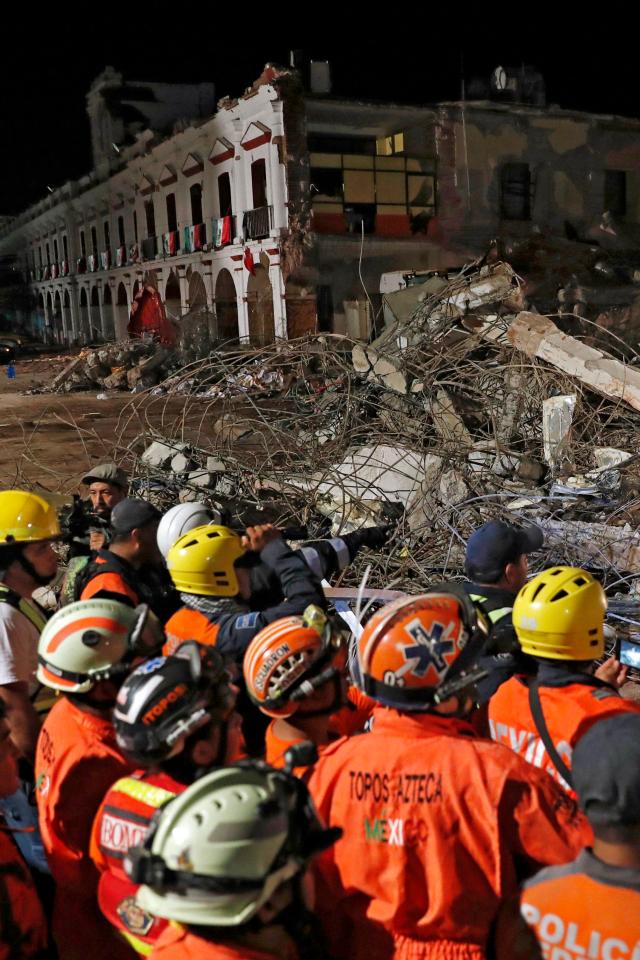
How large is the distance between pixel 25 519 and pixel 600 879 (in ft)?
9.98

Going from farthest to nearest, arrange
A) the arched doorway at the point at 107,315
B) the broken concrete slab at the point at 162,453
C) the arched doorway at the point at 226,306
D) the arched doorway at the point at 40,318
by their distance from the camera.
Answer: the arched doorway at the point at 40,318 → the arched doorway at the point at 107,315 → the arched doorway at the point at 226,306 → the broken concrete slab at the point at 162,453

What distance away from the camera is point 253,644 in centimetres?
269

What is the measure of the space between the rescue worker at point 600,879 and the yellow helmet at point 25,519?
2.79 m

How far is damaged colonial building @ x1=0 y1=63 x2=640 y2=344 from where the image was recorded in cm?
2408

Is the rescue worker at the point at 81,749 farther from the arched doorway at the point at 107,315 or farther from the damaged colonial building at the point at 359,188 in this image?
the arched doorway at the point at 107,315

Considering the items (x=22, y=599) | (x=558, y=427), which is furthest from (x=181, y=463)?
(x=22, y=599)

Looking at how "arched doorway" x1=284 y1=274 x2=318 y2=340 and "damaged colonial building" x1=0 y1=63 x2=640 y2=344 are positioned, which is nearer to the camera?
"damaged colonial building" x1=0 y1=63 x2=640 y2=344

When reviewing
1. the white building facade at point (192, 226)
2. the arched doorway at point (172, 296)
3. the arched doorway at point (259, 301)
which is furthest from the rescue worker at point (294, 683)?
the arched doorway at point (172, 296)

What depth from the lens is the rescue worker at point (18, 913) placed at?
6.73 feet

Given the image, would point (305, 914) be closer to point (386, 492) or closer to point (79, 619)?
point (79, 619)

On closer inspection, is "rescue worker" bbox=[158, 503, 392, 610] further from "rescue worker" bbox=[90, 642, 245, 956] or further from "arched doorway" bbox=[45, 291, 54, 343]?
"arched doorway" bbox=[45, 291, 54, 343]

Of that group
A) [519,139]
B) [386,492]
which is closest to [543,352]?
[386,492]

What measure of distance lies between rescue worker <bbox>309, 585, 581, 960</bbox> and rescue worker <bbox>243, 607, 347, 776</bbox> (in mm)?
363

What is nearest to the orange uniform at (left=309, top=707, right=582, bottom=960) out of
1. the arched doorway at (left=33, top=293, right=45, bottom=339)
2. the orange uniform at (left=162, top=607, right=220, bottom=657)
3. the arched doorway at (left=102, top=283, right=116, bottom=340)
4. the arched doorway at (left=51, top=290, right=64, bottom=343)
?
the orange uniform at (left=162, top=607, right=220, bottom=657)
